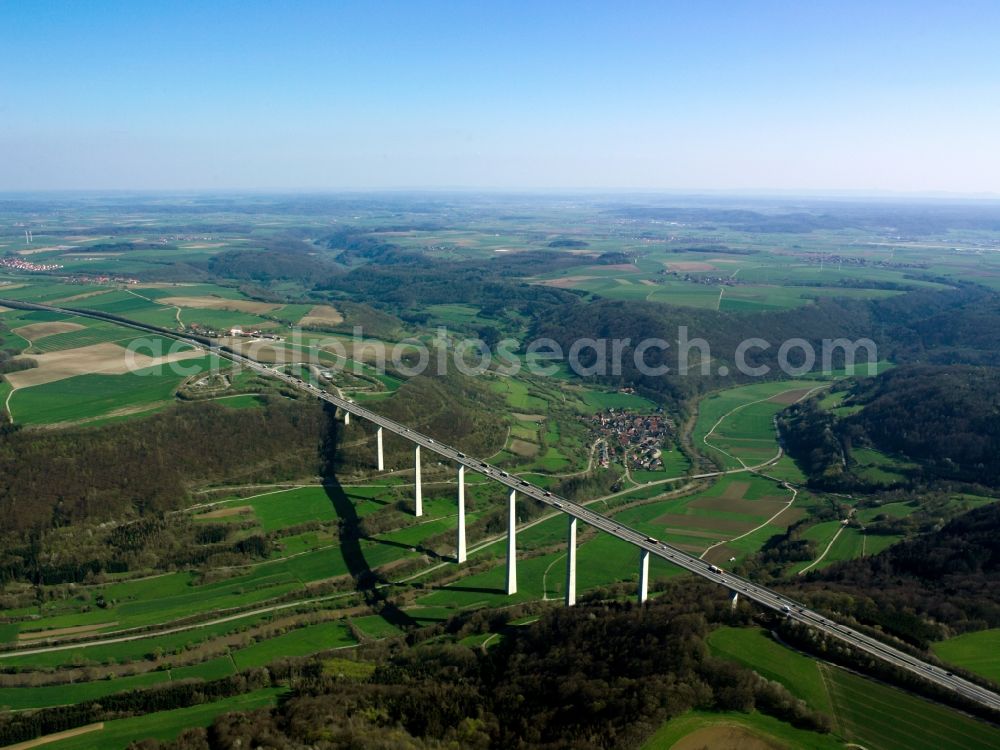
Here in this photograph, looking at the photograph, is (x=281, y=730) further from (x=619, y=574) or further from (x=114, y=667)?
(x=619, y=574)

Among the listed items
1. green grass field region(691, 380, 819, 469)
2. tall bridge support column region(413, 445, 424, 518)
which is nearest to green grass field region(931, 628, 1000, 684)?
tall bridge support column region(413, 445, 424, 518)

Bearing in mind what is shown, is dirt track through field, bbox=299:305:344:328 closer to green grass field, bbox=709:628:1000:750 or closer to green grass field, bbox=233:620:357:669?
green grass field, bbox=233:620:357:669

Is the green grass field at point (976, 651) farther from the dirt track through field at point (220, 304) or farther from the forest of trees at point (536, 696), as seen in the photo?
the dirt track through field at point (220, 304)

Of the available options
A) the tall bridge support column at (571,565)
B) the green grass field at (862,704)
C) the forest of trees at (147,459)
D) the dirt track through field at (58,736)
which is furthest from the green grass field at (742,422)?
the dirt track through field at (58,736)

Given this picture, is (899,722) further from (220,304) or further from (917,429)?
(220,304)

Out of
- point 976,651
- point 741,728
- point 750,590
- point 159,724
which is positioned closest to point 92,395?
point 159,724

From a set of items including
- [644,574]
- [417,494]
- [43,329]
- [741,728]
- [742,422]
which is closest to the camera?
[741,728]

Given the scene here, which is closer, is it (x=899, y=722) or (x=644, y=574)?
(x=899, y=722)

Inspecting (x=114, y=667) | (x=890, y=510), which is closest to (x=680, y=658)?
(x=114, y=667)

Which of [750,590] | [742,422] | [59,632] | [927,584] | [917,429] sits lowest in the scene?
[59,632]

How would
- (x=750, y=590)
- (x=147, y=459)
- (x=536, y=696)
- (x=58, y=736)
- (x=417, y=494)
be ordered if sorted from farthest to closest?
(x=147, y=459) → (x=417, y=494) → (x=750, y=590) → (x=536, y=696) → (x=58, y=736)

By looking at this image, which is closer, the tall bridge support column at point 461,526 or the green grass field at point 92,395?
the tall bridge support column at point 461,526
